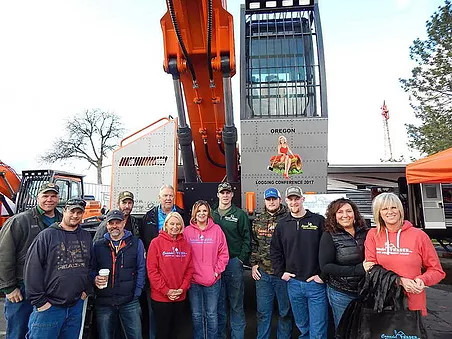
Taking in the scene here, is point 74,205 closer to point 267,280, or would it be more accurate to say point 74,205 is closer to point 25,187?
point 267,280

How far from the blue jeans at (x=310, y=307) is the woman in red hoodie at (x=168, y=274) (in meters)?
1.05

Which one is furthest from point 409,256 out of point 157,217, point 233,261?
point 157,217

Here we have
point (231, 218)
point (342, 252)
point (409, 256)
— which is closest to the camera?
point (409, 256)

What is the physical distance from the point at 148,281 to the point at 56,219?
116cm

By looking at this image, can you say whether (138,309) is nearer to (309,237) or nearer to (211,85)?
(309,237)

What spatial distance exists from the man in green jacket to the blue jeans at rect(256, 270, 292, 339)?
9.1 inches

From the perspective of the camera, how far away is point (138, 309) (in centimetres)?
344

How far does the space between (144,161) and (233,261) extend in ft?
6.43

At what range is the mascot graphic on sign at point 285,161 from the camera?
15.6 ft

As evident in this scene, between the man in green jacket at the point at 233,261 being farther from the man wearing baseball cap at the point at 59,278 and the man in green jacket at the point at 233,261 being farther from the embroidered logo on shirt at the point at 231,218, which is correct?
the man wearing baseball cap at the point at 59,278

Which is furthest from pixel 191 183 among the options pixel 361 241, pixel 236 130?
pixel 361 241

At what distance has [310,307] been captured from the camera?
341cm

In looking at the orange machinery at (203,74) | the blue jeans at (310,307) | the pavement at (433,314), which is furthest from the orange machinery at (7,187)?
the blue jeans at (310,307)

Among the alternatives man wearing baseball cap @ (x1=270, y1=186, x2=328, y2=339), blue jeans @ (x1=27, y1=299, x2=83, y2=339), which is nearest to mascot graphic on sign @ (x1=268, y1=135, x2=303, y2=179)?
man wearing baseball cap @ (x1=270, y1=186, x2=328, y2=339)
